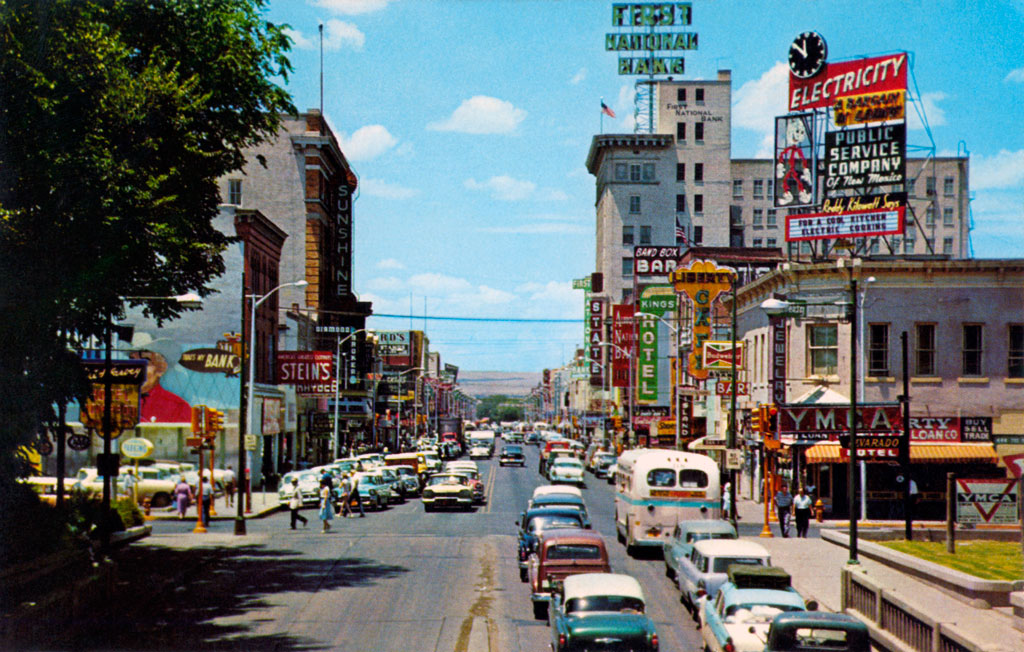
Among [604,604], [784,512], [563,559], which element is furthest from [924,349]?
[604,604]

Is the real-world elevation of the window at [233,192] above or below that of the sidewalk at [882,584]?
above

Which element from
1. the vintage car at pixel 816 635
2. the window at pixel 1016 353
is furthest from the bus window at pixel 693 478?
the window at pixel 1016 353

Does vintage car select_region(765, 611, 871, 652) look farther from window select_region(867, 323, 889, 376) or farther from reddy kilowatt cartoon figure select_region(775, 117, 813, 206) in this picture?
reddy kilowatt cartoon figure select_region(775, 117, 813, 206)

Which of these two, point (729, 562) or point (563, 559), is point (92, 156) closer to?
point (563, 559)

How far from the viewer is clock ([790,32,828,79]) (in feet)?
188

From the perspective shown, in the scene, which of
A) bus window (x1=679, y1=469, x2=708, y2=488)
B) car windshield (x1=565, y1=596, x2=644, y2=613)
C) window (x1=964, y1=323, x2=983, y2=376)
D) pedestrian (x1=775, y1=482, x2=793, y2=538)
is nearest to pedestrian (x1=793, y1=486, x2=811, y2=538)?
pedestrian (x1=775, y1=482, x2=793, y2=538)

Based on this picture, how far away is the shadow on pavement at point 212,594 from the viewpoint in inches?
838

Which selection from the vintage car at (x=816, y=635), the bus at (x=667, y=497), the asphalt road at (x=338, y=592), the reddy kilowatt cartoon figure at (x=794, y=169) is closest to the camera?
the vintage car at (x=816, y=635)

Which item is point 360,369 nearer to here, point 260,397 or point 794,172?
point 260,397

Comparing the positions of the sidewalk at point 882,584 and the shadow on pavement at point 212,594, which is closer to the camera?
the sidewalk at point 882,584

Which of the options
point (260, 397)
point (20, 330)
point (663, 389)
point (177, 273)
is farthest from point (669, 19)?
point (20, 330)

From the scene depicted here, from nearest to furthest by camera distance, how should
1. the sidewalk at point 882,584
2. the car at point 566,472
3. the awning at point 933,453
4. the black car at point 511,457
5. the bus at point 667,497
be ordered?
the sidewalk at point 882,584 → the bus at point 667,497 → the awning at point 933,453 → the car at point 566,472 → the black car at point 511,457

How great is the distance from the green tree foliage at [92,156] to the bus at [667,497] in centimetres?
1521

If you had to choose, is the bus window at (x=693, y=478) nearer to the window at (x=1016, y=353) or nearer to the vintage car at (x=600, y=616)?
the vintage car at (x=600, y=616)
